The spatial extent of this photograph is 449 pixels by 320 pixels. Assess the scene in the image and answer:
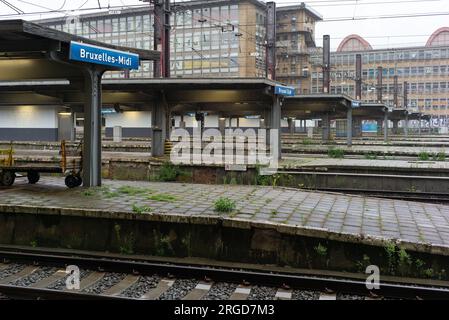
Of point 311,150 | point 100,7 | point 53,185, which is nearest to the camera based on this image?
point 53,185

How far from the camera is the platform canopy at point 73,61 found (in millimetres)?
9531

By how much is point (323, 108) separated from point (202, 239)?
2856cm

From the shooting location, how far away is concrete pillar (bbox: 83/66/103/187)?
435 inches

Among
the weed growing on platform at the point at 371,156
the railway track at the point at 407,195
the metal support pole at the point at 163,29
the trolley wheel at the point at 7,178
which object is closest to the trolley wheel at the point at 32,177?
the trolley wheel at the point at 7,178

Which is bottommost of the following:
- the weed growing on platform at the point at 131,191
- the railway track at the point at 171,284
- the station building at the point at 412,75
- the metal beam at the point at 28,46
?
the railway track at the point at 171,284

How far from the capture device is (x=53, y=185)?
1187cm

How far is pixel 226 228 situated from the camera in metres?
7.36

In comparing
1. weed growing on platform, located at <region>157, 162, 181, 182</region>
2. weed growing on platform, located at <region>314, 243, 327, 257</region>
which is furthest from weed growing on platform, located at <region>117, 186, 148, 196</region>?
weed growing on platform, located at <region>157, 162, 181, 182</region>

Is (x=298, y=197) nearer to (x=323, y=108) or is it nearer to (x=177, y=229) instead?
(x=177, y=229)

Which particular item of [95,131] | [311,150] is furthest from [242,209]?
[311,150]

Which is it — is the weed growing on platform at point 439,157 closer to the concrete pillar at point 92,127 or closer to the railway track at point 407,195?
the railway track at point 407,195

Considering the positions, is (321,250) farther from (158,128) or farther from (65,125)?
(65,125)

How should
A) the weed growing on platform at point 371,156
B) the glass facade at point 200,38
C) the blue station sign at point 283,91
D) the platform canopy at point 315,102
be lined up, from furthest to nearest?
1. the glass facade at point 200,38
2. the platform canopy at point 315,102
3. the weed growing on platform at point 371,156
4. the blue station sign at point 283,91

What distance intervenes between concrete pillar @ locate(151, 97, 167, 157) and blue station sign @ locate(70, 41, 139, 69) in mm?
10567
